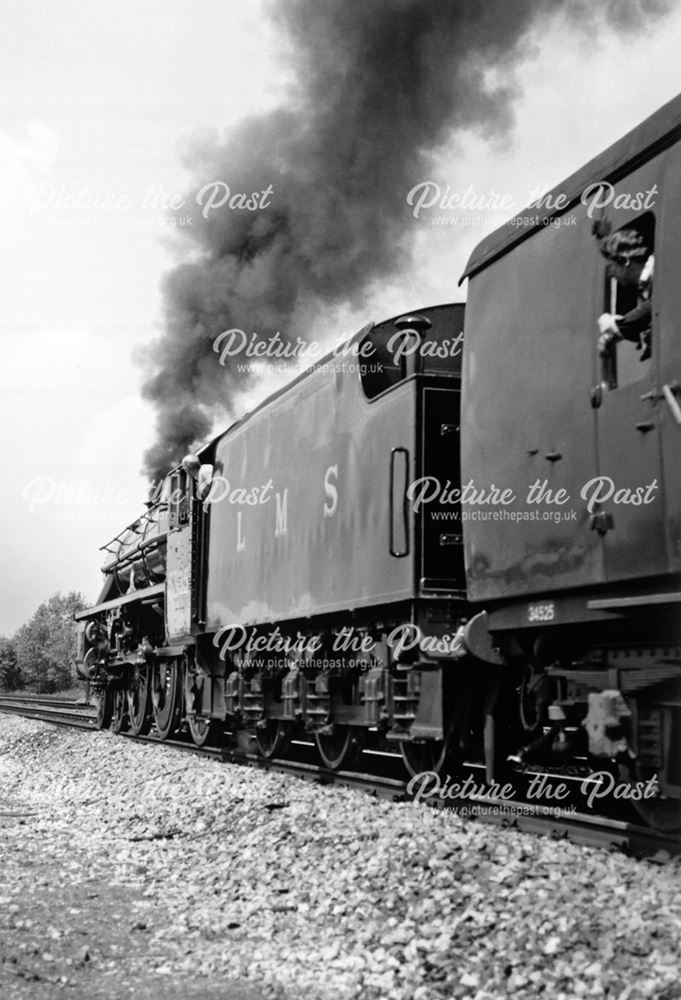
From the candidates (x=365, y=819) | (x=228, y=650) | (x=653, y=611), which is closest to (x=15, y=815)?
(x=228, y=650)

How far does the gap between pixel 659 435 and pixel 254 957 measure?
303 centimetres

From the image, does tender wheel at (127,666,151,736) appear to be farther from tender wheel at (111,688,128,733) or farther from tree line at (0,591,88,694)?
tree line at (0,591,88,694)

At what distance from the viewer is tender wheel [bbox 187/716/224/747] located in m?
13.5

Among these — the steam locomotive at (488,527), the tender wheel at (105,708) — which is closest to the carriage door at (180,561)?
the steam locomotive at (488,527)

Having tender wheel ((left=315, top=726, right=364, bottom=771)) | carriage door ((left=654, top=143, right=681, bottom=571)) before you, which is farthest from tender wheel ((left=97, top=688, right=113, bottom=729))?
carriage door ((left=654, top=143, right=681, bottom=571))

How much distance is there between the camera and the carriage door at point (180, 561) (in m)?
13.3

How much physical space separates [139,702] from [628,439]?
41.5 feet

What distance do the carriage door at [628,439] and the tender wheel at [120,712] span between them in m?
13.5

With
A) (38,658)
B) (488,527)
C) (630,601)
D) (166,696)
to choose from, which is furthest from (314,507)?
(38,658)

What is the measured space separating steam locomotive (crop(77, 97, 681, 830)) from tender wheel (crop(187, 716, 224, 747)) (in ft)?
Result: 2.17

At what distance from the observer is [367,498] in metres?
8.59

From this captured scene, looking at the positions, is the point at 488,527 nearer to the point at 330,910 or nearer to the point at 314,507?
the point at 330,910

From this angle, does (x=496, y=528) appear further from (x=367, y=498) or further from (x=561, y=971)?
(x=561, y=971)

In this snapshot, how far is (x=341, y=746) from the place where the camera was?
1002 centimetres
